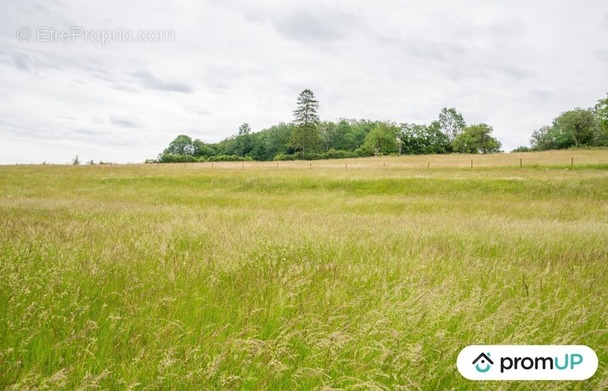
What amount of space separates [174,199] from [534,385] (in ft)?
78.5

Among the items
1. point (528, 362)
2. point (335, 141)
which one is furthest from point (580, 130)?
point (528, 362)

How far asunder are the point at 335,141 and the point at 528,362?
141920 mm

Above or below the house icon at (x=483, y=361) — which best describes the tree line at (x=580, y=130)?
above

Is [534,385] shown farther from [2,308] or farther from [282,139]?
[282,139]

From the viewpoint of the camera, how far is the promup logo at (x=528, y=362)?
8.49 feet

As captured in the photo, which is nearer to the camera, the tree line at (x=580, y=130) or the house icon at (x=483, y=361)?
the house icon at (x=483, y=361)

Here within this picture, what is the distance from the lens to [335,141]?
5595 inches

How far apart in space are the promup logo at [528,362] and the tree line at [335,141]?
294 ft

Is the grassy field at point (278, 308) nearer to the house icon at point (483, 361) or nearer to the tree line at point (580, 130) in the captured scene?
the house icon at point (483, 361)

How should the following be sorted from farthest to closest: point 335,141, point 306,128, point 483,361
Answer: point 335,141
point 306,128
point 483,361

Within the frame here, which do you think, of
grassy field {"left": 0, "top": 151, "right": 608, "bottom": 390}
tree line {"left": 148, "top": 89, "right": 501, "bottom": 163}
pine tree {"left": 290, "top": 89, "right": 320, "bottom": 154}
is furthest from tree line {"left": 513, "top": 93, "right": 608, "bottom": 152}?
grassy field {"left": 0, "top": 151, "right": 608, "bottom": 390}

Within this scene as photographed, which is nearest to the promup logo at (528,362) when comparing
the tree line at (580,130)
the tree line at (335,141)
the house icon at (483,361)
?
the house icon at (483,361)

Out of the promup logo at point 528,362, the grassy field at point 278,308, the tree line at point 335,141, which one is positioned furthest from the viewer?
the tree line at point 335,141

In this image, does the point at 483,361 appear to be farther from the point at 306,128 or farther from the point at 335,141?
the point at 335,141
